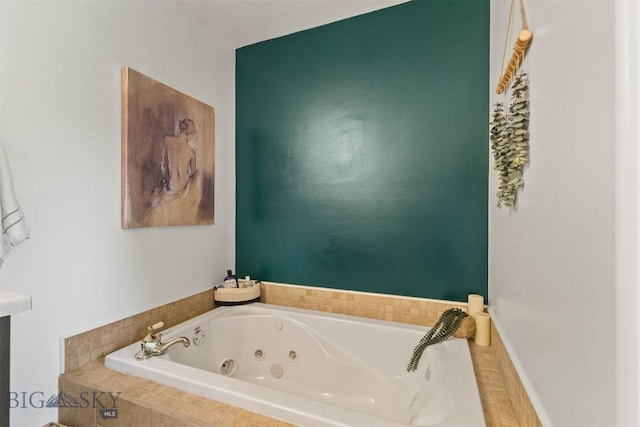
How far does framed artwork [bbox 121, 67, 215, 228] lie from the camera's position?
5.03ft

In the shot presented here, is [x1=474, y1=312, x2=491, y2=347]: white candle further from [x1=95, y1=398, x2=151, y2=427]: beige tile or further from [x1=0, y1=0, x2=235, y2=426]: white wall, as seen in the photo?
[x1=0, y1=0, x2=235, y2=426]: white wall

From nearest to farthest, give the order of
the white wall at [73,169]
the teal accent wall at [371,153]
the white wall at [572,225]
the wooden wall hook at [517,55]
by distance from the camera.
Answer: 1. the white wall at [572,225]
2. the wooden wall hook at [517,55]
3. the white wall at [73,169]
4. the teal accent wall at [371,153]

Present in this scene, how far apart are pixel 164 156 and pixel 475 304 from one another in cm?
194

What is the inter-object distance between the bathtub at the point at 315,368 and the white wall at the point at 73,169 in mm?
270

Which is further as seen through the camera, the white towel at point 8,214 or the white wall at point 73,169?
the white wall at point 73,169

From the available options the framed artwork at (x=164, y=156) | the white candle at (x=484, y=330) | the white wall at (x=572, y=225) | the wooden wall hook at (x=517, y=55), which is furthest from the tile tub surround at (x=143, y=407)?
the wooden wall hook at (x=517, y=55)

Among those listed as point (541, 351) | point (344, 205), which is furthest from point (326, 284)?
point (541, 351)

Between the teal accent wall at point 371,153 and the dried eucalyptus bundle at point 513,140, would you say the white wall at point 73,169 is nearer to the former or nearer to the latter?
the teal accent wall at point 371,153

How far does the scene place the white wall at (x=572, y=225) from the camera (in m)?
0.47

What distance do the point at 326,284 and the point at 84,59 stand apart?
1777mm

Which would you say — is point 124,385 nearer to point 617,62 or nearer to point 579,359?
point 579,359

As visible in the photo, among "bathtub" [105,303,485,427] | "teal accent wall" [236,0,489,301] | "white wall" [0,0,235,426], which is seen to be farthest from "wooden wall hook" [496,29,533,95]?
"white wall" [0,0,235,426]

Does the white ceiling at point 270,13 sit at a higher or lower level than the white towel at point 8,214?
higher

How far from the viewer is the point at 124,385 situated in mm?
1206
